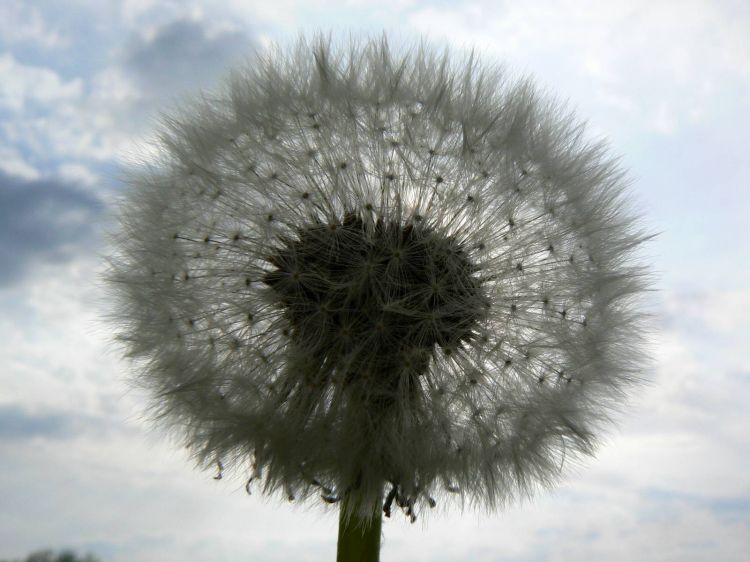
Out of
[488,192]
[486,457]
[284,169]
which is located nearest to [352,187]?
[284,169]

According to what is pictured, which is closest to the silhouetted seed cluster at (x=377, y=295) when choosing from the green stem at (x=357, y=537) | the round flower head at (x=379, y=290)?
the round flower head at (x=379, y=290)

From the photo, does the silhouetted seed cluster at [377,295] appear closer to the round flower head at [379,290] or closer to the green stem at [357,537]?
the round flower head at [379,290]

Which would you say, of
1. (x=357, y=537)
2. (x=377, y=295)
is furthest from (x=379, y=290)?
(x=357, y=537)

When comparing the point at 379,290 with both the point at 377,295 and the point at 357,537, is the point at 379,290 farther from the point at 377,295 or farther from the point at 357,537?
the point at 357,537

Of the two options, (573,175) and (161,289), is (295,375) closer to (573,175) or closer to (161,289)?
(161,289)

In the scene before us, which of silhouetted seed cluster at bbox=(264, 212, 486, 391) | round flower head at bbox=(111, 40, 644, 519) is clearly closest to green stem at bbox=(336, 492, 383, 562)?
round flower head at bbox=(111, 40, 644, 519)

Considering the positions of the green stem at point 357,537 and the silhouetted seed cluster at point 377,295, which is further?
the green stem at point 357,537
